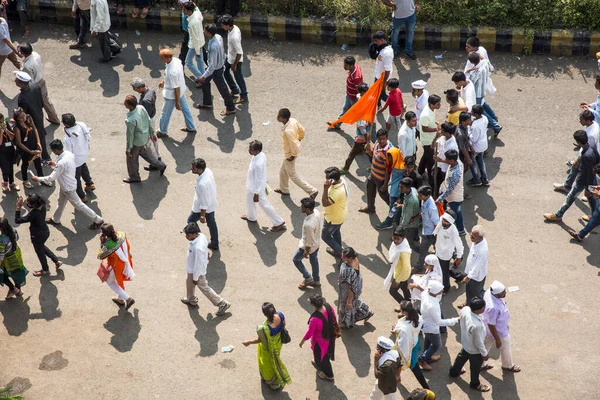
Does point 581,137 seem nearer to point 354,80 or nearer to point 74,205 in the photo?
point 354,80

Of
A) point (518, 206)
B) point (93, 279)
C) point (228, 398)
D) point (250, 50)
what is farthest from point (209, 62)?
point (228, 398)

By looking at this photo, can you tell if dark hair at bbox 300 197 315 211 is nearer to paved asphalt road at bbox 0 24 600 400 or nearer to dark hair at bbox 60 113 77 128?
paved asphalt road at bbox 0 24 600 400

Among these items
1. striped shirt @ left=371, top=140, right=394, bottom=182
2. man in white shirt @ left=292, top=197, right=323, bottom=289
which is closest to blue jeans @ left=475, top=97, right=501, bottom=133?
striped shirt @ left=371, top=140, right=394, bottom=182

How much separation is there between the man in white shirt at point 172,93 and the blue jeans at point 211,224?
101 inches

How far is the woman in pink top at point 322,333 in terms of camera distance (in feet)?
30.0

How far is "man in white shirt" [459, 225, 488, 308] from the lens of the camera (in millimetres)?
9953

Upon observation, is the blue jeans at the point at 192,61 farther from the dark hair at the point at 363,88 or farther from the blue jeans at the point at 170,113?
the dark hair at the point at 363,88

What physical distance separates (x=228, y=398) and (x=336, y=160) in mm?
4816

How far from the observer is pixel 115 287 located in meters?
10.3

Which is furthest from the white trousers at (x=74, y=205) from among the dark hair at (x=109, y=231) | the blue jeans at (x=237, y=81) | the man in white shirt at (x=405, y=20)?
the man in white shirt at (x=405, y=20)

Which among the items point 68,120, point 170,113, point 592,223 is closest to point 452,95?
point 592,223

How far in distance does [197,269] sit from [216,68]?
4.72m

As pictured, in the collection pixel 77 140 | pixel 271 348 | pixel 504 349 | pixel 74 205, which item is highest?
pixel 77 140

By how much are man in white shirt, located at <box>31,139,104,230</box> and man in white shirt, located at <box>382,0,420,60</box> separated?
6498 millimetres
